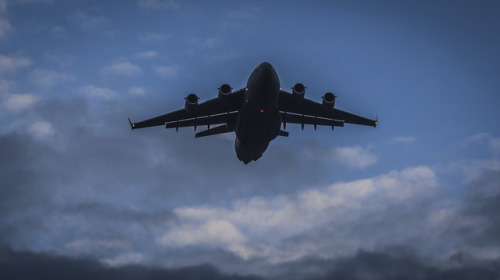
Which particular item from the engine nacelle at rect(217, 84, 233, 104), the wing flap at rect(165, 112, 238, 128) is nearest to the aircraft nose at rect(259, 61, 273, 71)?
the engine nacelle at rect(217, 84, 233, 104)

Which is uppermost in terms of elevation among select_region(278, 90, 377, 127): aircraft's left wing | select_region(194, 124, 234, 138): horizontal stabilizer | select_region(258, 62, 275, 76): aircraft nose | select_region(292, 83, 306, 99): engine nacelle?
select_region(278, 90, 377, 127): aircraft's left wing

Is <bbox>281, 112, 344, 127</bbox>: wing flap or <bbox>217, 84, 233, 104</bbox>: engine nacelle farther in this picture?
<bbox>281, 112, 344, 127</bbox>: wing flap

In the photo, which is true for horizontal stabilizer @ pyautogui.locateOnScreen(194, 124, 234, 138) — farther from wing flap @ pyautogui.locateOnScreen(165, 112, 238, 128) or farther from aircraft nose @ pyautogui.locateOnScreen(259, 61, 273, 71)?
aircraft nose @ pyautogui.locateOnScreen(259, 61, 273, 71)

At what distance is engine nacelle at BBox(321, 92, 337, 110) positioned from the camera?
94.8 ft

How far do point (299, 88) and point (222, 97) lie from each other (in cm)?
458

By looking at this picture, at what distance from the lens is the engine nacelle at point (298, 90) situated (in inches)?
1125

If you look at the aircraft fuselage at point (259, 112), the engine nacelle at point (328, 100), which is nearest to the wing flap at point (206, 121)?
the aircraft fuselage at point (259, 112)

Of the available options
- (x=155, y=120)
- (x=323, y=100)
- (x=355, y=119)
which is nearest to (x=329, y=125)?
(x=355, y=119)

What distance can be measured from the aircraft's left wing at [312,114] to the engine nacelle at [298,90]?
7.84 feet

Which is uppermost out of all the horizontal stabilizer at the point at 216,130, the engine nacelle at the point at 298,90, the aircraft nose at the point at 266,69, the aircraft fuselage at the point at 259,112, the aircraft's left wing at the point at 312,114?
the aircraft's left wing at the point at 312,114

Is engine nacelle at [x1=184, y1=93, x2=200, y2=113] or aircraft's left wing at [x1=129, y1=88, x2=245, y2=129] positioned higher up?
aircraft's left wing at [x1=129, y1=88, x2=245, y2=129]

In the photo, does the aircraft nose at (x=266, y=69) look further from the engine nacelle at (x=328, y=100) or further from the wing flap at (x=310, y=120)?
the wing flap at (x=310, y=120)

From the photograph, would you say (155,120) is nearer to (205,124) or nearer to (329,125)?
(205,124)

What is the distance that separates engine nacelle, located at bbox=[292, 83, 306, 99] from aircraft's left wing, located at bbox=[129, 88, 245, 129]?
345 centimetres
